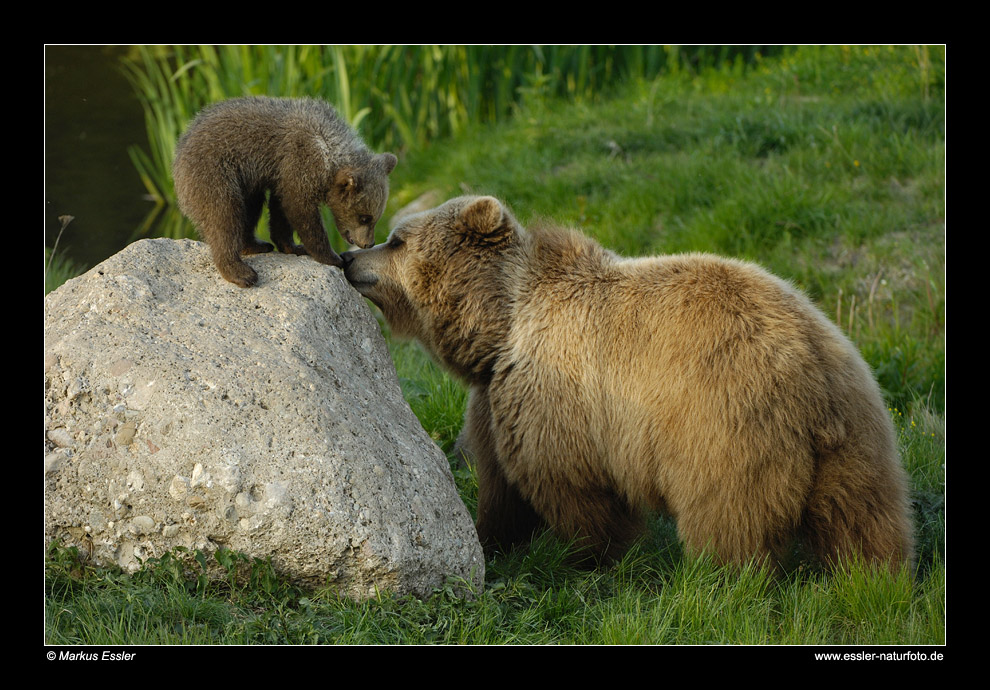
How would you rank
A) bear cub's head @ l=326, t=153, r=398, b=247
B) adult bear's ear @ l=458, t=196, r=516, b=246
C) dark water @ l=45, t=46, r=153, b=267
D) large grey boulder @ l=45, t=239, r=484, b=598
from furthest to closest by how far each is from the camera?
dark water @ l=45, t=46, r=153, b=267, bear cub's head @ l=326, t=153, r=398, b=247, adult bear's ear @ l=458, t=196, r=516, b=246, large grey boulder @ l=45, t=239, r=484, b=598

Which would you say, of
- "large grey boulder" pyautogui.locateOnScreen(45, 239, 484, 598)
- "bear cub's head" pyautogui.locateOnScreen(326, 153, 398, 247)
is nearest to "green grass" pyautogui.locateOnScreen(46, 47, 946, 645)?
"large grey boulder" pyautogui.locateOnScreen(45, 239, 484, 598)

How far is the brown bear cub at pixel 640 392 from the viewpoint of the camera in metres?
4.12

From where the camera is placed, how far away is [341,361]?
4.28m

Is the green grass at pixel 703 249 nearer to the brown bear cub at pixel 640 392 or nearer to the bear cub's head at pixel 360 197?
the brown bear cub at pixel 640 392

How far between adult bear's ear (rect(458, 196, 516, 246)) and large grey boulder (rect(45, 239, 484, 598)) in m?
1.00

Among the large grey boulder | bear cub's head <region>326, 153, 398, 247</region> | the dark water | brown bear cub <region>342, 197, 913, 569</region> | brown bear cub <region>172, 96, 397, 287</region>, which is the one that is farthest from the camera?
the dark water

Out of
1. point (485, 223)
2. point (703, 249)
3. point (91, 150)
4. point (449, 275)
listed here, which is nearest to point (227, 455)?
point (449, 275)

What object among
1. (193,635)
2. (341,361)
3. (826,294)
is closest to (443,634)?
(193,635)

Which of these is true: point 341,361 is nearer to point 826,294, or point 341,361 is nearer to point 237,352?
point 237,352

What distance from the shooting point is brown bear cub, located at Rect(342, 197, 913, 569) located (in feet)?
13.5

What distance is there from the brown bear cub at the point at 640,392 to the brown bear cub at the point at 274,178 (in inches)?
13.2

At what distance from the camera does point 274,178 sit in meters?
4.66

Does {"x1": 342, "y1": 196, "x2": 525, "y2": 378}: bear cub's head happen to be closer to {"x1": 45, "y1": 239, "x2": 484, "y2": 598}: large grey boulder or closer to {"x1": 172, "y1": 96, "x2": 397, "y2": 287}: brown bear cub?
{"x1": 172, "y1": 96, "x2": 397, "y2": 287}: brown bear cub
